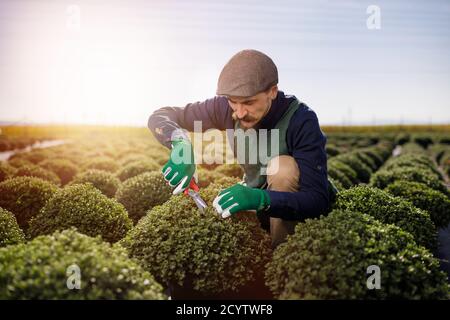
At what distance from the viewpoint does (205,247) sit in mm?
3646

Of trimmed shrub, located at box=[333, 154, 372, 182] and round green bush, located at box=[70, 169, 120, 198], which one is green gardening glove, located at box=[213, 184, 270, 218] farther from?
trimmed shrub, located at box=[333, 154, 372, 182]

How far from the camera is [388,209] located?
14.5 feet

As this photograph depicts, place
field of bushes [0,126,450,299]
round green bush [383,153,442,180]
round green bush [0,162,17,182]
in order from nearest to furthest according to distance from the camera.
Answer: field of bushes [0,126,450,299] → round green bush [0,162,17,182] → round green bush [383,153,442,180]

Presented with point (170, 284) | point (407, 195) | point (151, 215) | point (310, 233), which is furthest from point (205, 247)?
point (407, 195)

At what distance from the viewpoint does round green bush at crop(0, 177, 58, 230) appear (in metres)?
6.43

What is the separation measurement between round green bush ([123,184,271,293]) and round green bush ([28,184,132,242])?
860 millimetres

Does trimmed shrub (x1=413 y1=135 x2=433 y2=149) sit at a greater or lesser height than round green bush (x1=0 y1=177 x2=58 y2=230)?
lesser

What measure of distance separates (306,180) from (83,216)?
9.18 feet

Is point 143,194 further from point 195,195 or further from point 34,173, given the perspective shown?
point 34,173

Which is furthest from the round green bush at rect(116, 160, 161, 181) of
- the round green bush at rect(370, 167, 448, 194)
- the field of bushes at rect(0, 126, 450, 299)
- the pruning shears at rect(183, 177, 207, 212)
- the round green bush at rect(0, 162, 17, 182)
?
the pruning shears at rect(183, 177, 207, 212)

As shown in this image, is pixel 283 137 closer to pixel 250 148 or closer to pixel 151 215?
pixel 250 148

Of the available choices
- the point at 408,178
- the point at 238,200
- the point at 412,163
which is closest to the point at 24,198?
the point at 238,200

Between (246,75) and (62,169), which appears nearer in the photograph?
(246,75)

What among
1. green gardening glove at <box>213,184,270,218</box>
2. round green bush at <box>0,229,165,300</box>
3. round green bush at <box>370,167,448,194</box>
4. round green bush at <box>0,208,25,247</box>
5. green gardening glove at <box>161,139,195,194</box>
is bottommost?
round green bush at <box>370,167,448,194</box>
